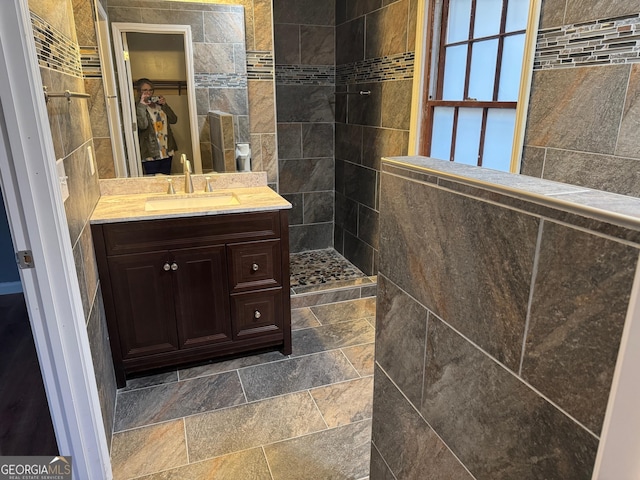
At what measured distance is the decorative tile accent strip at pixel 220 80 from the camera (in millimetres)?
2725

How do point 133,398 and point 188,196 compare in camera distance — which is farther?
point 188,196

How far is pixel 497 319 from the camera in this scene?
2.96 feet

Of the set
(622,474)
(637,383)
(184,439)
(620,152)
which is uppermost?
(620,152)

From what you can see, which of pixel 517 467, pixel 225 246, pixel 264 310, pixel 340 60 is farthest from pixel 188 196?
pixel 517 467

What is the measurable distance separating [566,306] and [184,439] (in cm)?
182

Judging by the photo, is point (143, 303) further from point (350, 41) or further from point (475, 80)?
point (350, 41)

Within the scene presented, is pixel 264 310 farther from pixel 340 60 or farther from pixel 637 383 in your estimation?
pixel 340 60

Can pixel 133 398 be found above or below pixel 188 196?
below

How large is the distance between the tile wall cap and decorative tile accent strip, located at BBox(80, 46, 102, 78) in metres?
2.11

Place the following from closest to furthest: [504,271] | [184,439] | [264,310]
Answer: [504,271] < [184,439] < [264,310]

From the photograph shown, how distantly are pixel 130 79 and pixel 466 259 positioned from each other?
2.33 meters

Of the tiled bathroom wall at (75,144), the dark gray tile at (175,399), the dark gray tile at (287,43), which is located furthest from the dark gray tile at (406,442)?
the dark gray tile at (287,43)

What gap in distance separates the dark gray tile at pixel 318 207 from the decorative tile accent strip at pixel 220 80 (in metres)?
1.57

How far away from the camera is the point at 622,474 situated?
68 cm
